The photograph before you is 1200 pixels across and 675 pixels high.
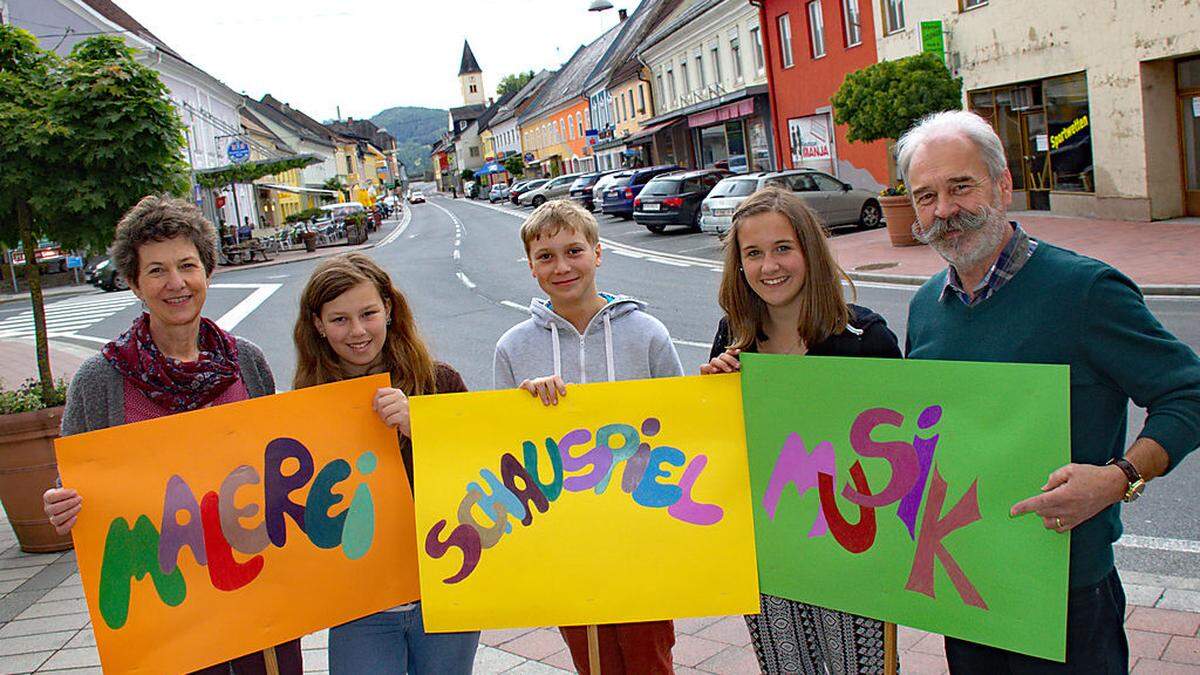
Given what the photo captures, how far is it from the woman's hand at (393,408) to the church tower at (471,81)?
159715mm

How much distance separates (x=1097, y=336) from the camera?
2123 mm

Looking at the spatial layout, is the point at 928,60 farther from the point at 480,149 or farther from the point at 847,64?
the point at 480,149

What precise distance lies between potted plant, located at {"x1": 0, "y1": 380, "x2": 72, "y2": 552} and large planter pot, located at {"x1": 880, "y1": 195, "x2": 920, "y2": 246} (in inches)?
554

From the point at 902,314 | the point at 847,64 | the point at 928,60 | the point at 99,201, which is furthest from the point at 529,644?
the point at 847,64

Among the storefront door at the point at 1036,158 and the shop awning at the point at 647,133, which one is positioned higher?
the shop awning at the point at 647,133

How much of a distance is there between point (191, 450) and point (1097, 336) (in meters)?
2.36

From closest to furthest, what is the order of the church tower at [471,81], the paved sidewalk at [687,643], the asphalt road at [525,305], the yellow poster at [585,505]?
the yellow poster at [585,505]
the paved sidewalk at [687,643]
the asphalt road at [525,305]
the church tower at [471,81]

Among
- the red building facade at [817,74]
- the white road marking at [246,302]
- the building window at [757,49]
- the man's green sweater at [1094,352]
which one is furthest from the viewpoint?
the building window at [757,49]

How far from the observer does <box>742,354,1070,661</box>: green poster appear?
7.32ft

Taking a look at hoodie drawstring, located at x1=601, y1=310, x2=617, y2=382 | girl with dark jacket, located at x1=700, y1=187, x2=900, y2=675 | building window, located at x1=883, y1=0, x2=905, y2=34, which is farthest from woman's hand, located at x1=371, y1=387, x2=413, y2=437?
building window, located at x1=883, y1=0, x2=905, y2=34

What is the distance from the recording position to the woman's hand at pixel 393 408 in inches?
111

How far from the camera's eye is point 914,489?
2.47 m

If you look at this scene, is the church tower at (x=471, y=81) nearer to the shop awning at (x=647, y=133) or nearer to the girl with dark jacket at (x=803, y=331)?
the shop awning at (x=647, y=133)

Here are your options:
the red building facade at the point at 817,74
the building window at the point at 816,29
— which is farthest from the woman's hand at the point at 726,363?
the building window at the point at 816,29
